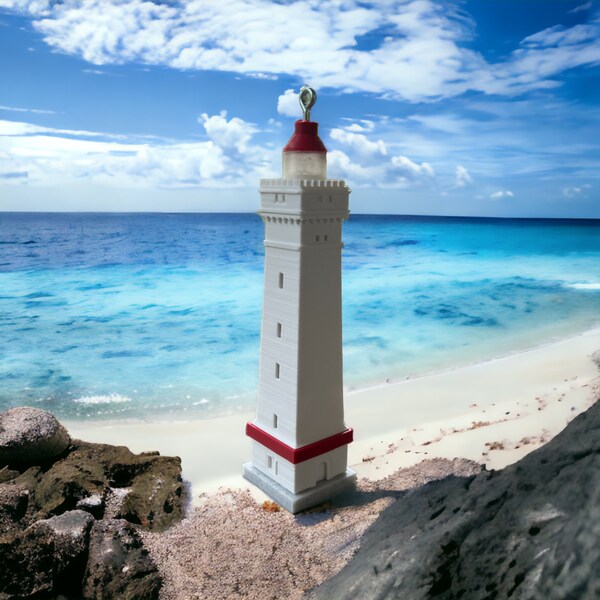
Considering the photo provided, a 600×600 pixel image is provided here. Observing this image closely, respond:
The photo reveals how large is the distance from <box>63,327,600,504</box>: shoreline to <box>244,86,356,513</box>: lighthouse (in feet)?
3.70

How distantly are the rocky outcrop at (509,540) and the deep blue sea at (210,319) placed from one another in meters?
10.8

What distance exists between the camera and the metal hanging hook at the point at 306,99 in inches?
363

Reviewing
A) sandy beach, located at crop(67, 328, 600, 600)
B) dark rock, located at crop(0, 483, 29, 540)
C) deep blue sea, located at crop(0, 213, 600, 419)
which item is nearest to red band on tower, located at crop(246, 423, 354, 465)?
sandy beach, located at crop(67, 328, 600, 600)

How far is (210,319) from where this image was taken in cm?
3092

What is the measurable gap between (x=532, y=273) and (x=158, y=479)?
4687 centimetres

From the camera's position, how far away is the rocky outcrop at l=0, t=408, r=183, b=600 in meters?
7.47

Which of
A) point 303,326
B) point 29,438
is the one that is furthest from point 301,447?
point 29,438

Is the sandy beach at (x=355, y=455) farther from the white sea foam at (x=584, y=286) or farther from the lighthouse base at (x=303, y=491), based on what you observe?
the white sea foam at (x=584, y=286)

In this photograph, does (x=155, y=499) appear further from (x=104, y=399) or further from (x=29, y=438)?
(x=104, y=399)

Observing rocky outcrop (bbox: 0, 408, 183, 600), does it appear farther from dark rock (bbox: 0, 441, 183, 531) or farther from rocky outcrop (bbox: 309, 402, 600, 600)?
rocky outcrop (bbox: 309, 402, 600, 600)

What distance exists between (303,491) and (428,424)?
502cm

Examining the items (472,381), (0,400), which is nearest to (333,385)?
(472,381)

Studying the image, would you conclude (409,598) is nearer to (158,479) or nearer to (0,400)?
(158,479)

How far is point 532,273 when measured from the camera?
167 ft
